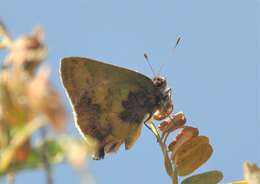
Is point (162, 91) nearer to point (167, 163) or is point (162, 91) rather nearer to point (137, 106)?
point (137, 106)

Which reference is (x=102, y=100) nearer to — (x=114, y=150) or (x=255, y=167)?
(x=114, y=150)

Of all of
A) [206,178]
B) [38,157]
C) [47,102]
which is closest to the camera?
[47,102]

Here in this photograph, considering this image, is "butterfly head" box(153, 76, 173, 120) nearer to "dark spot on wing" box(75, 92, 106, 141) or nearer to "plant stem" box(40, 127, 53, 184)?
"dark spot on wing" box(75, 92, 106, 141)

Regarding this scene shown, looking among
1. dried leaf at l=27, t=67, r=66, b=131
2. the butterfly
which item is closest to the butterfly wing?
the butterfly

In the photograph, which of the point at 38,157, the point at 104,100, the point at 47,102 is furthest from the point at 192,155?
the point at 104,100

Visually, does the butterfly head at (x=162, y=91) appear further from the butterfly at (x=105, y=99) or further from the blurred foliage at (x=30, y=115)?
the blurred foliage at (x=30, y=115)
